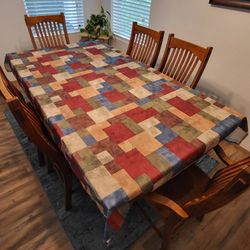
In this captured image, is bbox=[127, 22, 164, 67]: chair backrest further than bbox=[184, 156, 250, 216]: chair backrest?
Yes

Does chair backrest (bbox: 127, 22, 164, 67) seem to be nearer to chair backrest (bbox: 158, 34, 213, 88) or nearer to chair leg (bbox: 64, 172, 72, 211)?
chair backrest (bbox: 158, 34, 213, 88)

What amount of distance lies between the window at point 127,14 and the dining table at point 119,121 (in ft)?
4.30

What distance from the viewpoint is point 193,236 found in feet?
4.50

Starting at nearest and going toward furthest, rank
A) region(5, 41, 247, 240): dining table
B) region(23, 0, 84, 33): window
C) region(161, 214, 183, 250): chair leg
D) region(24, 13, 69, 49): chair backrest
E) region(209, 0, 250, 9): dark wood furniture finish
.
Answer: region(5, 41, 247, 240): dining table → region(161, 214, 183, 250): chair leg → region(209, 0, 250, 9): dark wood furniture finish → region(24, 13, 69, 49): chair backrest → region(23, 0, 84, 33): window

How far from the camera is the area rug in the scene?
4.28 feet

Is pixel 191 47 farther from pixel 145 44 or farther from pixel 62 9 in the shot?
pixel 62 9

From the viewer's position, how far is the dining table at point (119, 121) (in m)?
0.83

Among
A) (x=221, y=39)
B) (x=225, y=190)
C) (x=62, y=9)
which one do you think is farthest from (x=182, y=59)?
(x=62, y=9)

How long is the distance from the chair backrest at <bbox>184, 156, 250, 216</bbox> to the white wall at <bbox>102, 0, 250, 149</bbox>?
4.18 feet

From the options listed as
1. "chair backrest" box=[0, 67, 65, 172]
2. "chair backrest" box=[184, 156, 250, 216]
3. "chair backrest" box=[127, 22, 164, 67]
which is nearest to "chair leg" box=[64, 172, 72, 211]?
"chair backrest" box=[0, 67, 65, 172]

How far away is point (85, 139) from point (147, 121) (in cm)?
36

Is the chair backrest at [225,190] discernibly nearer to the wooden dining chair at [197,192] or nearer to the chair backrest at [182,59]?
the wooden dining chair at [197,192]

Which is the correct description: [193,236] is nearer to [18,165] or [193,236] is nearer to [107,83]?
[107,83]

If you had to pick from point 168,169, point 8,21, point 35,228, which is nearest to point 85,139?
point 168,169
